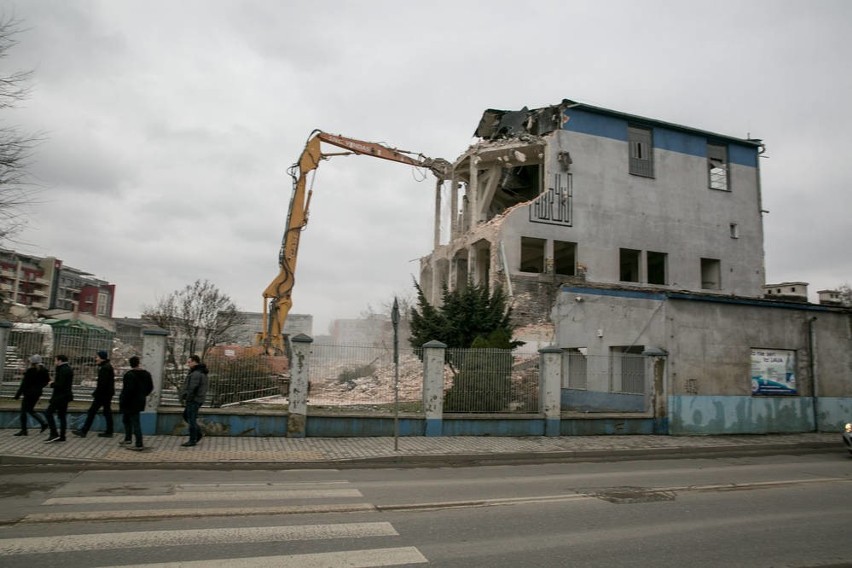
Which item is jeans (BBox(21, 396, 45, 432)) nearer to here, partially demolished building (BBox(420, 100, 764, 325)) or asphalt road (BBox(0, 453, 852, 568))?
asphalt road (BBox(0, 453, 852, 568))

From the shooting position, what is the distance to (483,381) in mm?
14727

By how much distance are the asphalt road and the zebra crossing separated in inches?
0.8

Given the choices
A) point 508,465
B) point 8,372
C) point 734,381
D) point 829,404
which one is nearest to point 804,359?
point 829,404

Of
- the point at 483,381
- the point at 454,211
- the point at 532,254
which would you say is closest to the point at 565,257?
the point at 532,254

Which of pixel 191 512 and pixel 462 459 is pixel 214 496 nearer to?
pixel 191 512

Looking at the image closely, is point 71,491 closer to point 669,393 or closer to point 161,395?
A: point 161,395

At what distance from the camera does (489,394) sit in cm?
1487

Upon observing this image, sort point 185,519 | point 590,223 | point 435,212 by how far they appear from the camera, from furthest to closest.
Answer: point 435,212 → point 590,223 → point 185,519

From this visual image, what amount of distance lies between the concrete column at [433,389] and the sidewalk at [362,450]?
474 mm

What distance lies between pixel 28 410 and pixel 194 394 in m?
3.30

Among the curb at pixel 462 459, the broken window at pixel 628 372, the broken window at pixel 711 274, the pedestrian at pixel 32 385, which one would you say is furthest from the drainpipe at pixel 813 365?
the pedestrian at pixel 32 385

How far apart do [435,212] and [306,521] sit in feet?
96.4

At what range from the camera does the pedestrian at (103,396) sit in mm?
11477

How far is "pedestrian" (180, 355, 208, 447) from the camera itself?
37.3ft
